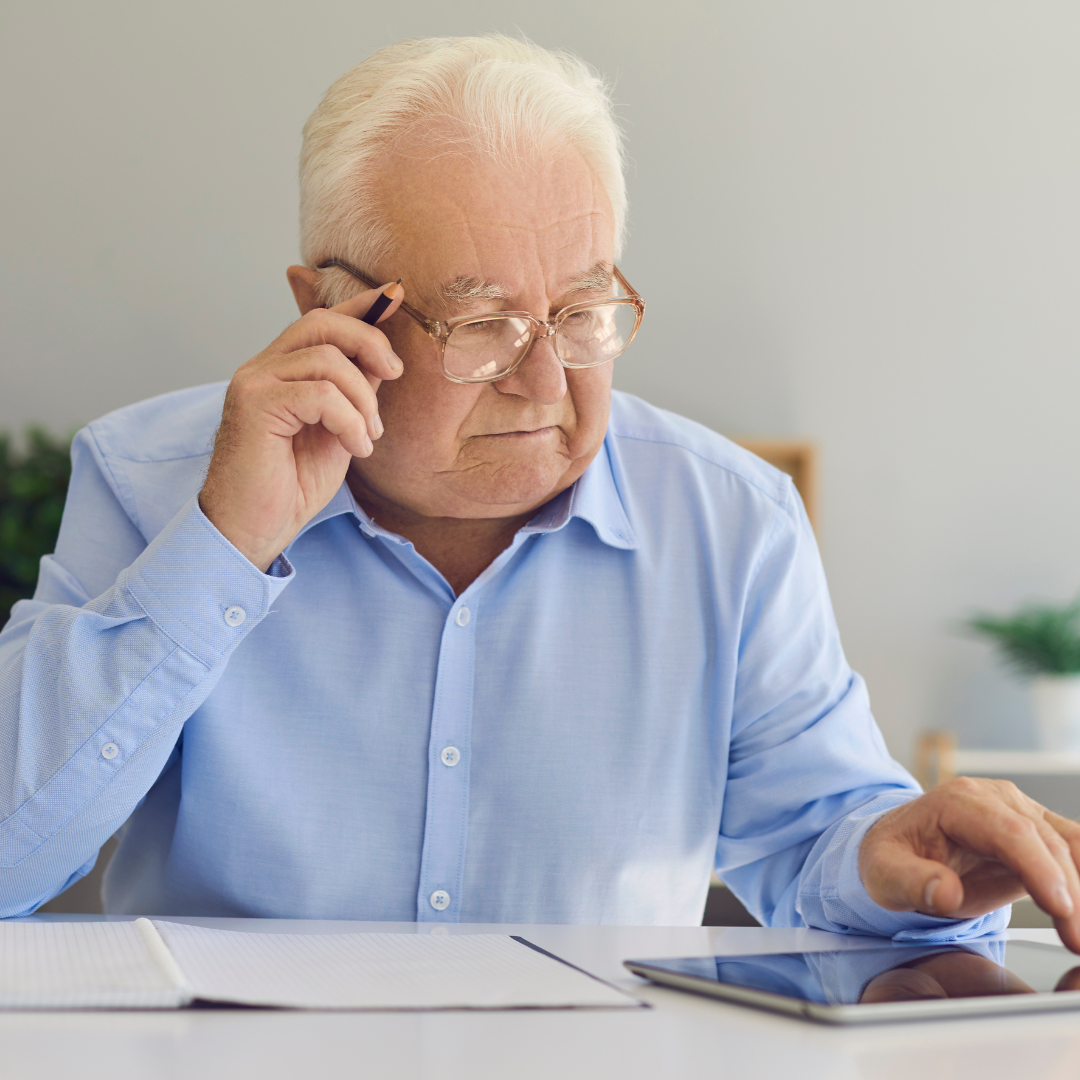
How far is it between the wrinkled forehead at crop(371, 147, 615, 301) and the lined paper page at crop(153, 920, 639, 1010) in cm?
61

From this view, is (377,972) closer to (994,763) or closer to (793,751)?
(793,751)

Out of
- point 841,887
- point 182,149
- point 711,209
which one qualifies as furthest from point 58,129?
point 841,887

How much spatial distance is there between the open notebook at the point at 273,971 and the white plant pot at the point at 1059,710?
2.34 metres

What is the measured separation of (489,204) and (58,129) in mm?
2247

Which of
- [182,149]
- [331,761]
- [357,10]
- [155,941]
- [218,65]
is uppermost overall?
[357,10]

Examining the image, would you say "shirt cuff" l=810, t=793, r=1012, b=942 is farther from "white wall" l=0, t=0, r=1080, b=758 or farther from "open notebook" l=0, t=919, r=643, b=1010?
"white wall" l=0, t=0, r=1080, b=758

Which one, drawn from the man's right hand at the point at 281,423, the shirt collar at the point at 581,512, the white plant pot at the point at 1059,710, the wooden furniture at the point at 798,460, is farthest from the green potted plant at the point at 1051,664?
the man's right hand at the point at 281,423

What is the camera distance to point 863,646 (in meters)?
2.90

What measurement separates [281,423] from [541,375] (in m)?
0.26

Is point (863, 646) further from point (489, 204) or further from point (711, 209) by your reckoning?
point (489, 204)

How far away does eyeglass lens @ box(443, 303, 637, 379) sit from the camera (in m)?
1.02

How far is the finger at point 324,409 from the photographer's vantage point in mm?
934

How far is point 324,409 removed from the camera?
0.93 metres

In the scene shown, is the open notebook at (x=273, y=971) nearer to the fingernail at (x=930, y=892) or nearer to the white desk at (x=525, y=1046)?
the white desk at (x=525, y=1046)
